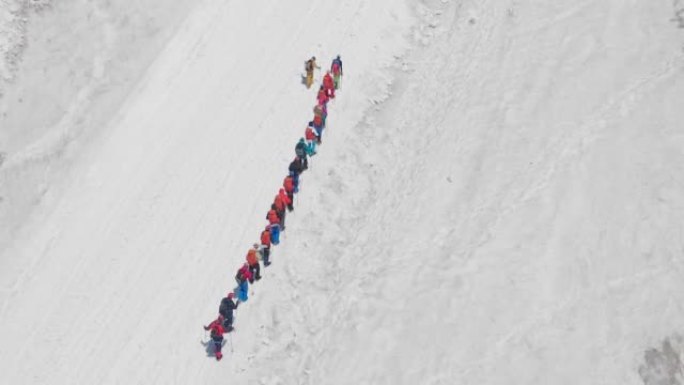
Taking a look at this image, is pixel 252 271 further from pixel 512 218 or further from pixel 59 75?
pixel 59 75

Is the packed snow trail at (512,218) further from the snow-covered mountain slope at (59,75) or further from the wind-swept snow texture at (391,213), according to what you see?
the snow-covered mountain slope at (59,75)

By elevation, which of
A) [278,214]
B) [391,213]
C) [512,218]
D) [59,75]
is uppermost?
[59,75]

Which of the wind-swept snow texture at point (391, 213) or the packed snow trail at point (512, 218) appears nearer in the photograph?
the packed snow trail at point (512, 218)

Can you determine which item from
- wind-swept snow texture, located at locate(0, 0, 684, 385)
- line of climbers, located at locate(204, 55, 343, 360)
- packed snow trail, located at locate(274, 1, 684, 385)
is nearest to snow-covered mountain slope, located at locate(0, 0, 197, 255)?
Result: wind-swept snow texture, located at locate(0, 0, 684, 385)

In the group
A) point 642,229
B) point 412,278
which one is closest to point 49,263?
point 412,278

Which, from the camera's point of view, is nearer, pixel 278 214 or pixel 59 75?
pixel 278 214

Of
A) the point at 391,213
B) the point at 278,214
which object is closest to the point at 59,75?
the point at 278,214

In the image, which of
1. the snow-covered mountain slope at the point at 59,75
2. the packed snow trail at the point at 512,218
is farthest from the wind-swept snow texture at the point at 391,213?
the snow-covered mountain slope at the point at 59,75
